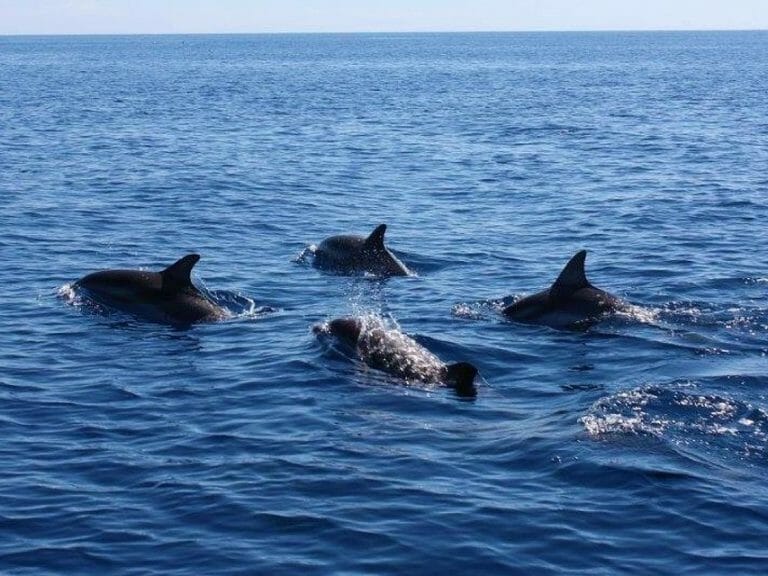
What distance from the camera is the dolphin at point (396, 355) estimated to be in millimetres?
17328

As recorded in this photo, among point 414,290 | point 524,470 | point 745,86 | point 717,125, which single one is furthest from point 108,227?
point 745,86

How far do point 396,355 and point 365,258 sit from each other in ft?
25.1

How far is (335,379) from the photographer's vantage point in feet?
58.4

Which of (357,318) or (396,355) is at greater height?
(357,318)

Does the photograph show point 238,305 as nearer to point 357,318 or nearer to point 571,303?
point 357,318

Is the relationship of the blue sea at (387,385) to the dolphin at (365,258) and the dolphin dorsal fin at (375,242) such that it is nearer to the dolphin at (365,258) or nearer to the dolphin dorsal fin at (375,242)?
the dolphin at (365,258)

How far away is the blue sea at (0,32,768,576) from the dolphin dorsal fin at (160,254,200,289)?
2.90 feet

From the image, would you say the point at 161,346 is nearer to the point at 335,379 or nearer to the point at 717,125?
the point at 335,379

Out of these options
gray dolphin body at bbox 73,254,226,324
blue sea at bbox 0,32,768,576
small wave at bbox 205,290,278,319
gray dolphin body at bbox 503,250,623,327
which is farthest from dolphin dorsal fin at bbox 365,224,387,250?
gray dolphin body at bbox 503,250,623,327

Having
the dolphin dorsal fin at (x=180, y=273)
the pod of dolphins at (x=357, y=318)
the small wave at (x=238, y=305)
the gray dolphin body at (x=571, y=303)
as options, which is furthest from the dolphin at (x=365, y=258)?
the dolphin dorsal fin at (x=180, y=273)

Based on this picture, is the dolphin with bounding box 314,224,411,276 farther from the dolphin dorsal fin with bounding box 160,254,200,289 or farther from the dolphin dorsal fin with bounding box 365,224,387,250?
the dolphin dorsal fin with bounding box 160,254,200,289

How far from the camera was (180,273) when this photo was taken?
2116 cm

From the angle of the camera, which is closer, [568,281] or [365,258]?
[568,281]

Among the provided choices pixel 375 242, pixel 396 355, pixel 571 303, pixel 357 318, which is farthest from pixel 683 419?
pixel 375 242
